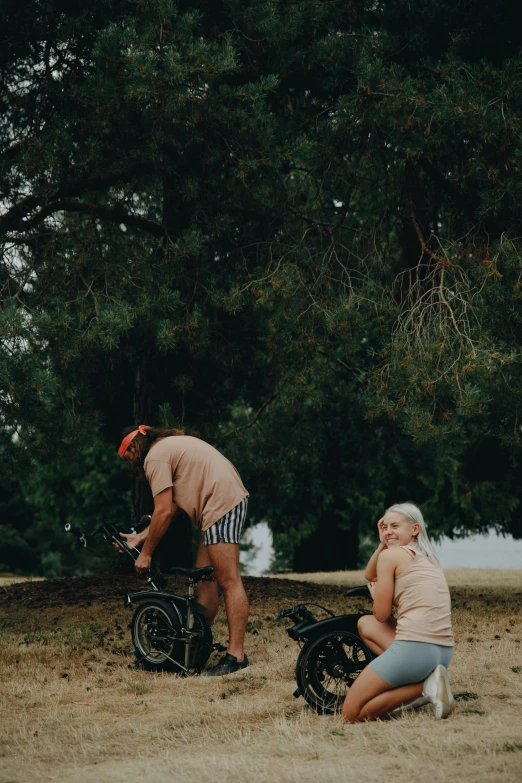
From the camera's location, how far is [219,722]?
5195 millimetres

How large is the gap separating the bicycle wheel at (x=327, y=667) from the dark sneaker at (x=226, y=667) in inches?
42.6

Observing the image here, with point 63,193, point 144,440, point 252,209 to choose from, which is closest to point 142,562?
point 144,440

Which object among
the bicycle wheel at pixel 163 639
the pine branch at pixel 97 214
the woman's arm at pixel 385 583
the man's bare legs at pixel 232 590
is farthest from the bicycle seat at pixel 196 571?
the pine branch at pixel 97 214

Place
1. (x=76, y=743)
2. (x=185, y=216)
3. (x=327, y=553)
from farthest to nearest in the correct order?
(x=327, y=553) < (x=185, y=216) < (x=76, y=743)

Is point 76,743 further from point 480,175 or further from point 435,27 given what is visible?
point 435,27


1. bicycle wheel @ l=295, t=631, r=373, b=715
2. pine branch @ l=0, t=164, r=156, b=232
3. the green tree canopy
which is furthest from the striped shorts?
pine branch @ l=0, t=164, r=156, b=232

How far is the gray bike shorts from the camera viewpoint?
4.91 meters

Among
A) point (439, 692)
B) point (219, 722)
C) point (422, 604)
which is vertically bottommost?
point (219, 722)

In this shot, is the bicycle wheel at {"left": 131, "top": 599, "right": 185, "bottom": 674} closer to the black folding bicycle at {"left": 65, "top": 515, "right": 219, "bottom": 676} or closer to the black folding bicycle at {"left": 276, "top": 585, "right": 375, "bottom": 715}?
the black folding bicycle at {"left": 65, "top": 515, "right": 219, "bottom": 676}

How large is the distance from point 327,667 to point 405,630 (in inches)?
26.9

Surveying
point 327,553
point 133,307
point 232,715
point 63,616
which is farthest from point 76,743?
point 327,553

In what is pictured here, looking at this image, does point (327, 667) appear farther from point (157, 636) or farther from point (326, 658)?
point (157, 636)

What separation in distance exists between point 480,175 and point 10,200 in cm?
494

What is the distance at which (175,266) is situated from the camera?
958 cm
